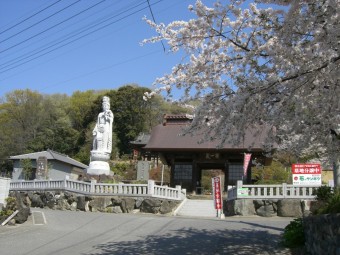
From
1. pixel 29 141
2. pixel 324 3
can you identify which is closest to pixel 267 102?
pixel 324 3

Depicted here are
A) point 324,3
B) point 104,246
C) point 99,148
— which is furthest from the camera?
point 99,148

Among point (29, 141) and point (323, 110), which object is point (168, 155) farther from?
point (29, 141)

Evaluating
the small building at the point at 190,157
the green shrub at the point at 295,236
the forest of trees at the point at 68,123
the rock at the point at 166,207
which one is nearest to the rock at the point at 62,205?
the rock at the point at 166,207

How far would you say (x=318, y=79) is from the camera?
5738 millimetres

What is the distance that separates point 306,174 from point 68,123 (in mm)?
42955

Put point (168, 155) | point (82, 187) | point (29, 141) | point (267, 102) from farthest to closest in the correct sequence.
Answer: point (29, 141) < point (168, 155) < point (82, 187) < point (267, 102)

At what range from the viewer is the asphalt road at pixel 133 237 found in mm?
9672

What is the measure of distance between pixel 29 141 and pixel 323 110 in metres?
52.5

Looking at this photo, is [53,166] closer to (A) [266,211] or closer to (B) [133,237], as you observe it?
(A) [266,211]

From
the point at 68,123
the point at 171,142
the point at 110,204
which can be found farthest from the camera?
the point at 68,123

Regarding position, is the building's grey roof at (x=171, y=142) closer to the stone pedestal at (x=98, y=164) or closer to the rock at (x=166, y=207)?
the stone pedestal at (x=98, y=164)

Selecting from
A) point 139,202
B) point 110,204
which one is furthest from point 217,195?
point 110,204

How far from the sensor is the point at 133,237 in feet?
38.4

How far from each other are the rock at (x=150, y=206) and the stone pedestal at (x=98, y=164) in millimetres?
5208
